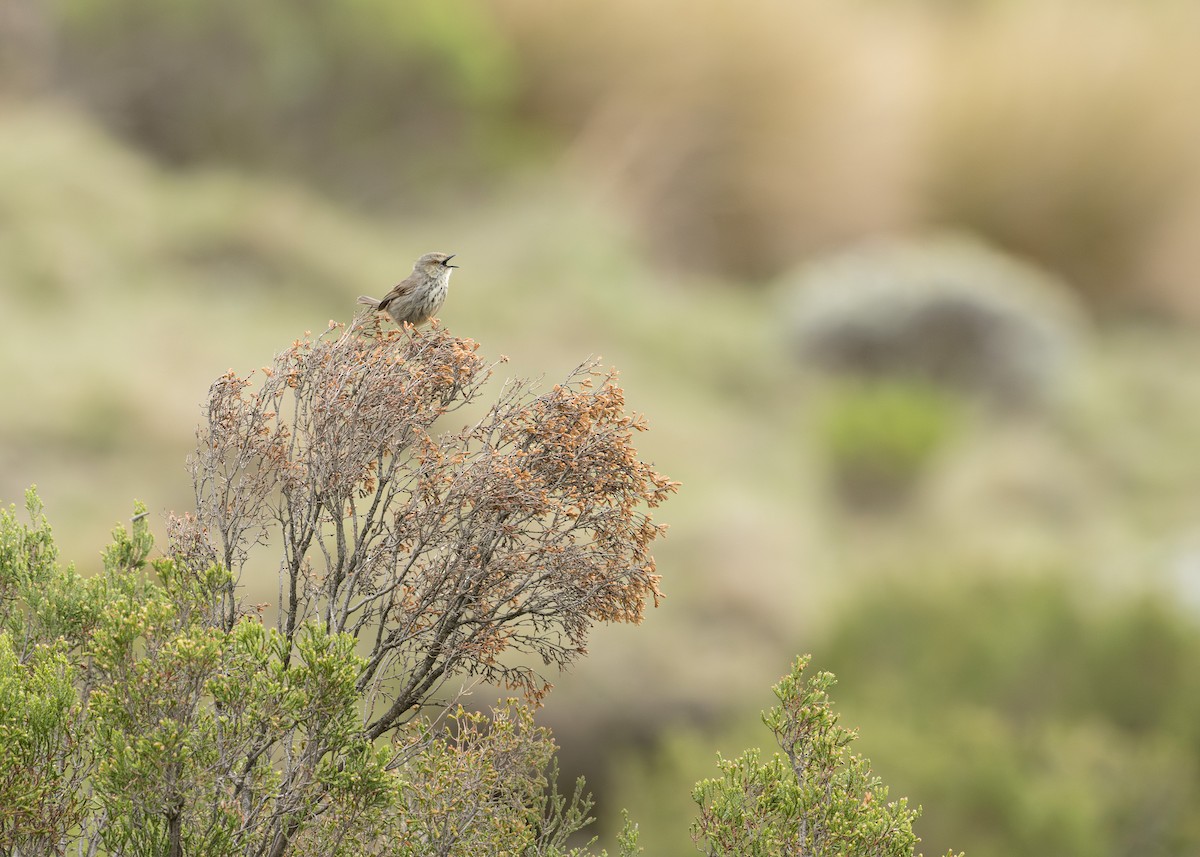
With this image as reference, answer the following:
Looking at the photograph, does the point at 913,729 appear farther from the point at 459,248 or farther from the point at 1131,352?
the point at 1131,352

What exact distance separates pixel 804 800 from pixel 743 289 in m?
33.1

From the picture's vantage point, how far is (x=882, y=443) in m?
30.8

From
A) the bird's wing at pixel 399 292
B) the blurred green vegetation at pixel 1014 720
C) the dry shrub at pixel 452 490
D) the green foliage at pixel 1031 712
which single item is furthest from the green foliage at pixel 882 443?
the dry shrub at pixel 452 490

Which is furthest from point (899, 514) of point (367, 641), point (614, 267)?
point (367, 641)

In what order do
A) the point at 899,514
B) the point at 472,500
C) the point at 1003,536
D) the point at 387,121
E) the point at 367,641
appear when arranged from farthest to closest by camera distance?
the point at 387,121
the point at 899,514
the point at 1003,536
the point at 367,641
the point at 472,500

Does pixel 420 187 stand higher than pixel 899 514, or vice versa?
pixel 420 187

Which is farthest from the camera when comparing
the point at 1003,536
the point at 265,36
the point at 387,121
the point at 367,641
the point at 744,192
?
the point at 744,192

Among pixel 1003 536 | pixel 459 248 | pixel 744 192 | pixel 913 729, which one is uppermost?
pixel 744 192

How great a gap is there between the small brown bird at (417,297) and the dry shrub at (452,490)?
43cm

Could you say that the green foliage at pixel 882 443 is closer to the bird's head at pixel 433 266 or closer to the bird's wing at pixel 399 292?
the bird's head at pixel 433 266

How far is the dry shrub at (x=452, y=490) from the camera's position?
636 cm

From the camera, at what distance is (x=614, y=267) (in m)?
35.6

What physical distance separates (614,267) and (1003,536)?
11939 millimetres

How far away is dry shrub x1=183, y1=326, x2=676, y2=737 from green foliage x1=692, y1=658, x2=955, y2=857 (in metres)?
0.87
